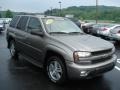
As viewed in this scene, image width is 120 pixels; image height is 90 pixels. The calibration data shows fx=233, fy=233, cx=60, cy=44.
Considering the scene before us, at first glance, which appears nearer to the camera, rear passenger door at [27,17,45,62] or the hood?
the hood

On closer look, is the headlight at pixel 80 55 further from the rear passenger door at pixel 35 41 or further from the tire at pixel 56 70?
the rear passenger door at pixel 35 41

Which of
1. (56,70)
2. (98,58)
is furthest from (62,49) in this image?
(98,58)

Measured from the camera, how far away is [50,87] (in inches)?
236

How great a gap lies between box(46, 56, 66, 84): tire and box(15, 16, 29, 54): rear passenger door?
4.97 ft

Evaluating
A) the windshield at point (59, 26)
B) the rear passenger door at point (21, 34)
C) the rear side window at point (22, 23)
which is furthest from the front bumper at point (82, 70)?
the rear side window at point (22, 23)

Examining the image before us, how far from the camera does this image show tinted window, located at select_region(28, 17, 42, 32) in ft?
22.9

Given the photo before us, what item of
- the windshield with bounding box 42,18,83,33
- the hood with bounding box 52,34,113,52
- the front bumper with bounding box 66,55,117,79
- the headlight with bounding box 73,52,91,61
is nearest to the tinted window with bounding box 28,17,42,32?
the windshield with bounding box 42,18,83,33

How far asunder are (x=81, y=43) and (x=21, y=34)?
2744 mm

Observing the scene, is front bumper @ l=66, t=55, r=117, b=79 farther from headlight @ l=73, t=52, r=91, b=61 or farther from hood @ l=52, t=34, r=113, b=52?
hood @ l=52, t=34, r=113, b=52

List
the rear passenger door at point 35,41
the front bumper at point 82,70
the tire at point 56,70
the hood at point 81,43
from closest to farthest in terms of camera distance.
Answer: the front bumper at point 82,70, the hood at point 81,43, the tire at point 56,70, the rear passenger door at point 35,41

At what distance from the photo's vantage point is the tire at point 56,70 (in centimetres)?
594

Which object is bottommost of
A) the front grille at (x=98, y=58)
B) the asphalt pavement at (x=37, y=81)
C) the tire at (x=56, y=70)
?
the asphalt pavement at (x=37, y=81)

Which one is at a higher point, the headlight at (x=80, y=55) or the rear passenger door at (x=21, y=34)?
the rear passenger door at (x=21, y=34)

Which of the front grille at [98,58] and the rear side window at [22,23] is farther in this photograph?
the rear side window at [22,23]
